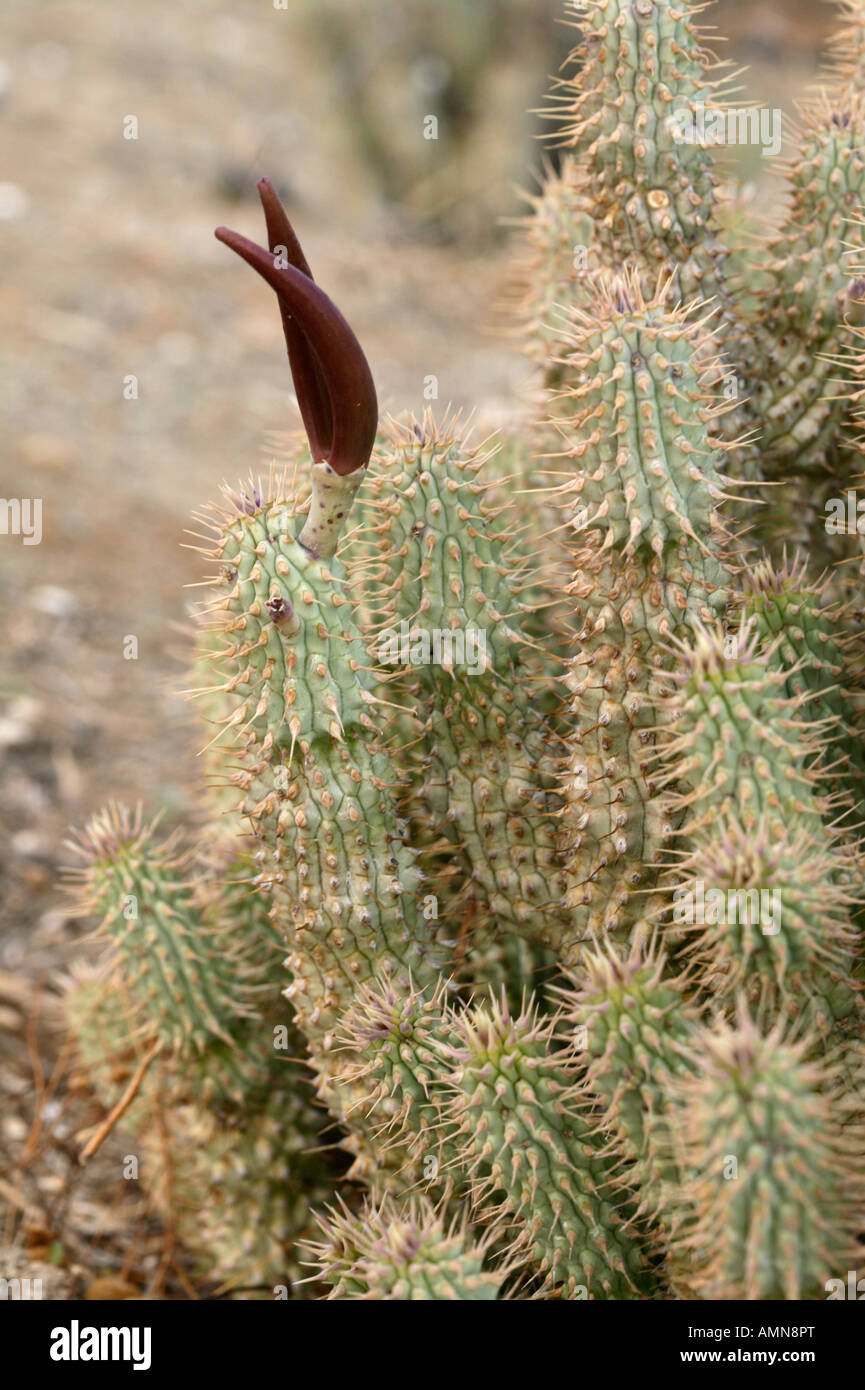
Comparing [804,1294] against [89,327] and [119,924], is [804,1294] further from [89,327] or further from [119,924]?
[89,327]

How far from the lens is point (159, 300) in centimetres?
693

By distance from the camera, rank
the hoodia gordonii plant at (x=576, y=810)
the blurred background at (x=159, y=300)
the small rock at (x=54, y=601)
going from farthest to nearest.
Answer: the small rock at (x=54, y=601) → the blurred background at (x=159, y=300) → the hoodia gordonii plant at (x=576, y=810)

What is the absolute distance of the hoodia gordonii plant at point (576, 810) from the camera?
160 cm

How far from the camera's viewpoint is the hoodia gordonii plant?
1602 mm

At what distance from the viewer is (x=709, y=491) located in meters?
1.84

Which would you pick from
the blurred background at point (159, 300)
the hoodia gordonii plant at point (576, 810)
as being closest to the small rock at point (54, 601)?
the blurred background at point (159, 300)

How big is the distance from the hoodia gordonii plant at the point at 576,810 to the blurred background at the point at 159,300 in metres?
0.63

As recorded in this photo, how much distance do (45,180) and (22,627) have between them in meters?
4.49

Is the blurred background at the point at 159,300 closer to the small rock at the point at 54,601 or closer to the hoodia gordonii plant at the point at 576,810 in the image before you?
the small rock at the point at 54,601

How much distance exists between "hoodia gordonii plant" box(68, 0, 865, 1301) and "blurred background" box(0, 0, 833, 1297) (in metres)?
0.63

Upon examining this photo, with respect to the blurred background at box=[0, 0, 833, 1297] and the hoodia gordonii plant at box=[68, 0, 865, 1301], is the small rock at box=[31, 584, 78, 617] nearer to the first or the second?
the blurred background at box=[0, 0, 833, 1297]

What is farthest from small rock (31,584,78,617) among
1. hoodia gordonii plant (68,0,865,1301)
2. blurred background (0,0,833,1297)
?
hoodia gordonii plant (68,0,865,1301)

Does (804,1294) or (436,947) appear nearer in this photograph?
(804,1294)

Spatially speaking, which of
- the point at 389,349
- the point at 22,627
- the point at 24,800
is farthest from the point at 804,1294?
the point at 389,349
